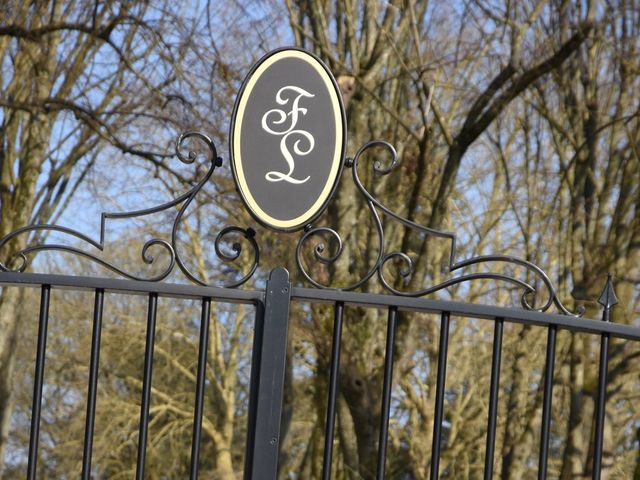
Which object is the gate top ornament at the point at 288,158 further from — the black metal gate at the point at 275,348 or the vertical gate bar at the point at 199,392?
the vertical gate bar at the point at 199,392

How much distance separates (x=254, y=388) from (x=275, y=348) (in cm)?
14

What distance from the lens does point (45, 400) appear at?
1673 centimetres

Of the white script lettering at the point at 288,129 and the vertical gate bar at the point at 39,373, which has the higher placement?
the white script lettering at the point at 288,129

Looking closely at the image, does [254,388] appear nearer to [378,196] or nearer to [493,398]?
[493,398]

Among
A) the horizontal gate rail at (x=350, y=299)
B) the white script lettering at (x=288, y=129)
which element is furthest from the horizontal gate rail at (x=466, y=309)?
the white script lettering at (x=288, y=129)

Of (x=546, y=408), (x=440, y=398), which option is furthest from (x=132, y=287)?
(x=546, y=408)

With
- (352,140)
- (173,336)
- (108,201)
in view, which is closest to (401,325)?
(352,140)

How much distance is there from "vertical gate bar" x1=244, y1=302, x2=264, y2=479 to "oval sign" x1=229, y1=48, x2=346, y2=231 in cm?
31

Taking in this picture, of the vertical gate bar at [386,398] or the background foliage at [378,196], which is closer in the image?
the vertical gate bar at [386,398]

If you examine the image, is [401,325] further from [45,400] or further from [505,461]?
[45,400]

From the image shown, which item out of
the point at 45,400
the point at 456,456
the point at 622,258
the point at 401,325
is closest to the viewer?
the point at 401,325

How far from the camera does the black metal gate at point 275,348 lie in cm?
343

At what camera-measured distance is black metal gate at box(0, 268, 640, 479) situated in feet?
11.2

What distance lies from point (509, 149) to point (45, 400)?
7784 millimetres
